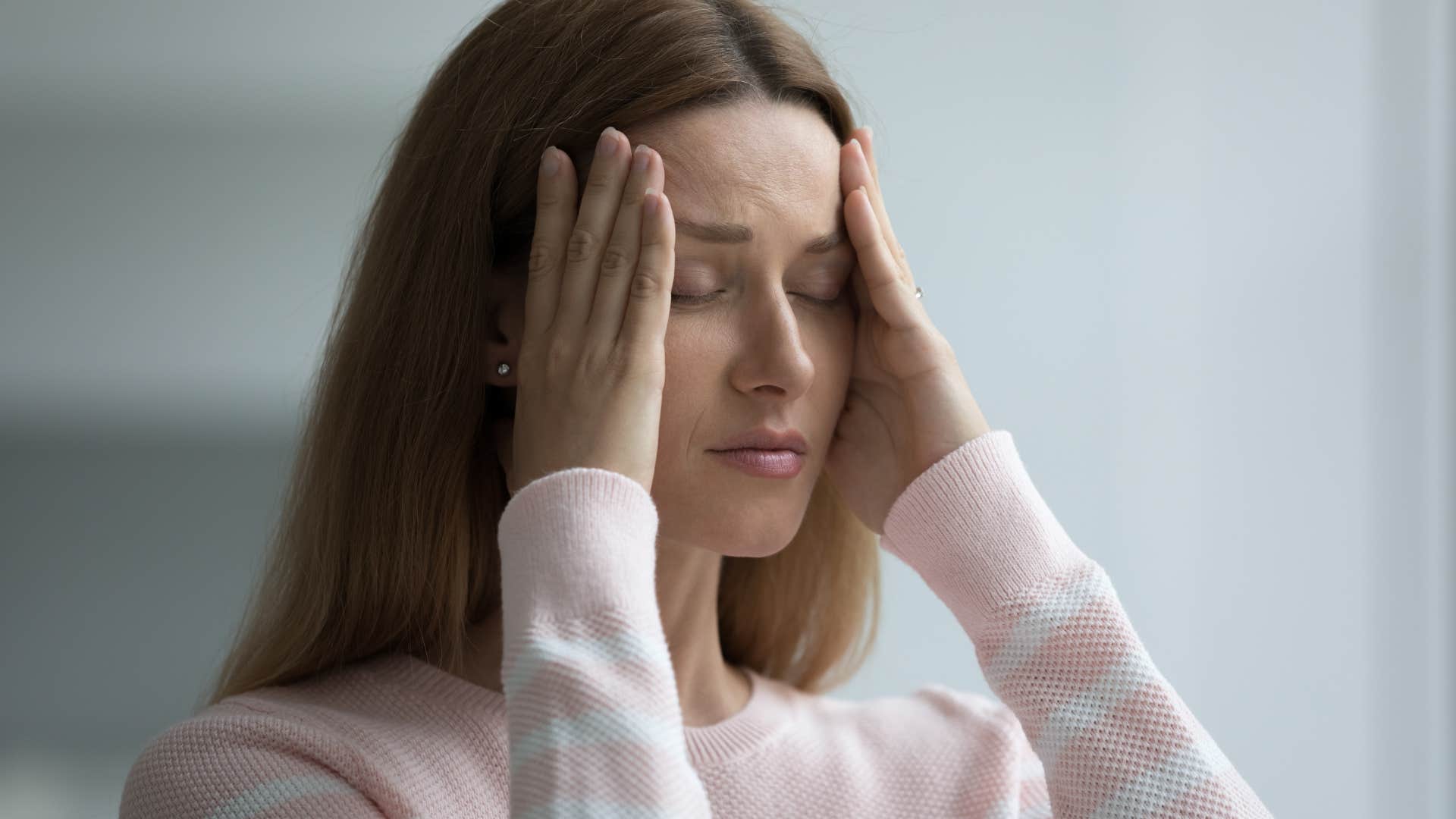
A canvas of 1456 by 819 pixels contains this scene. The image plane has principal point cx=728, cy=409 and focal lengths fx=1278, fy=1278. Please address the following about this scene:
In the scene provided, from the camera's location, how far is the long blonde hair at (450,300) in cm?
123

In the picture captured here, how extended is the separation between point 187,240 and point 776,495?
3.28 feet

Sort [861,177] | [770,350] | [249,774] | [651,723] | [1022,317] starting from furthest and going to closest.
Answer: [1022,317] < [861,177] < [770,350] < [249,774] < [651,723]

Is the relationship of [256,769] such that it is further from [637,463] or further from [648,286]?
[648,286]

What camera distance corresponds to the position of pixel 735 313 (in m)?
1.20

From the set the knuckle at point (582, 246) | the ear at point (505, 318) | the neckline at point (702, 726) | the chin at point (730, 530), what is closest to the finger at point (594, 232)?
the knuckle at point (582, 246)

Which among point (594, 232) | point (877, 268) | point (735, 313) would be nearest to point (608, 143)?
point (594, 232)

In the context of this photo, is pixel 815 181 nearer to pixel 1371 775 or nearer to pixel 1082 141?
pixel 1082 141

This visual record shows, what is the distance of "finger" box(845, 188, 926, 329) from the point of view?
127 centimetres

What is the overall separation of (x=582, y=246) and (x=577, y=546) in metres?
0.31

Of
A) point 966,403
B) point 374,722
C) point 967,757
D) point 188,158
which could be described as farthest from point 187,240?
point 967,757

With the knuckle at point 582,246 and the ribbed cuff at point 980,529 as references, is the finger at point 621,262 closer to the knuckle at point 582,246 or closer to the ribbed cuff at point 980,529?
the knuckle at point 582,246

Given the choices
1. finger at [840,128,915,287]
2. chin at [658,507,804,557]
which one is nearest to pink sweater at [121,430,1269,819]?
chin at [658,507,804,557]

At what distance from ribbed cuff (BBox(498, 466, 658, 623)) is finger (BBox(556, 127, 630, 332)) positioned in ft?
0.55

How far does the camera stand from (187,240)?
1759 mm
